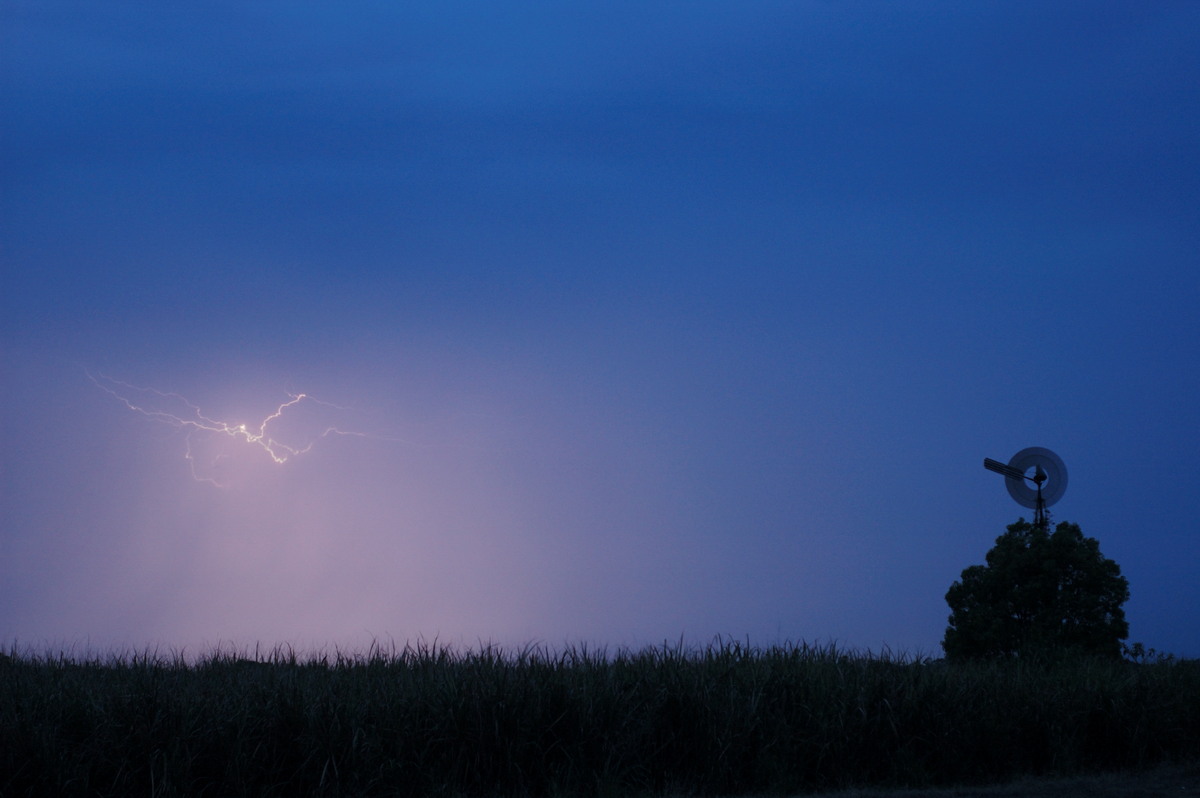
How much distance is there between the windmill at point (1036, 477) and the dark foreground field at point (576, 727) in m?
9.62

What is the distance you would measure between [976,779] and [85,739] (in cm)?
1173

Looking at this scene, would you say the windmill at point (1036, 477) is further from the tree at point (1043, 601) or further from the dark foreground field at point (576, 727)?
the dark foreground field at point (576, 727)

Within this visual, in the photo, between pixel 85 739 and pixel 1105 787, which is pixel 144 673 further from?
pixel 1105 787

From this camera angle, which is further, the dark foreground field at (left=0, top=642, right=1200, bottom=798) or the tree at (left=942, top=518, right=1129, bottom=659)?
the tree at (left=942, top=518, right=1129, bottom=659)

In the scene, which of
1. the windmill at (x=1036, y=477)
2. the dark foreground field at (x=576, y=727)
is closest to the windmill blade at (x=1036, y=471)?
the windmill at (x=1036, y=477)

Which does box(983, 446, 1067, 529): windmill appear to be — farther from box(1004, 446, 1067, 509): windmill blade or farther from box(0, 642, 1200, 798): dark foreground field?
box(0, 642, 1200, 798): dark foreground field

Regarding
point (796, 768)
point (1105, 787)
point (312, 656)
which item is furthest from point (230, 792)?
point (1105, 787)

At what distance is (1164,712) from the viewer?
50.7 ft

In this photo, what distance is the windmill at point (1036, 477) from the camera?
2478cm

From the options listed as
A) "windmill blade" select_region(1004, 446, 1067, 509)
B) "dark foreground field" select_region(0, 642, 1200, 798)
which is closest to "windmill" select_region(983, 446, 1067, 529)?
"windmill blade" select_region(1004, 446, 1067, 509)

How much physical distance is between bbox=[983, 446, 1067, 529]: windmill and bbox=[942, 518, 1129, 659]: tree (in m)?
2.15

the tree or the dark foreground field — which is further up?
the tree

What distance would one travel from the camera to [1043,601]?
22.0 m

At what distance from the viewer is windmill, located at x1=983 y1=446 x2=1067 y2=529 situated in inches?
976
